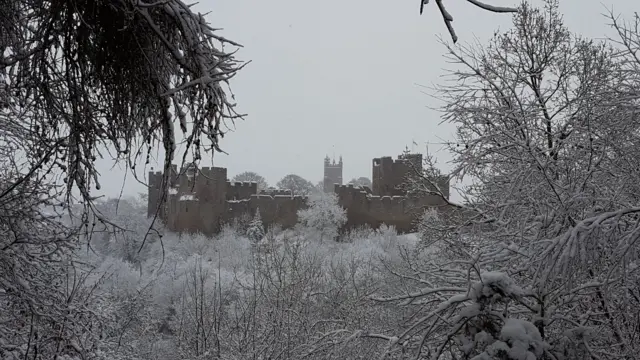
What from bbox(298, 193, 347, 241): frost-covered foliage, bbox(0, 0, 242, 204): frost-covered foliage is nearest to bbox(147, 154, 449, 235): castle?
bbox(298, 193, 347, 241): frost-covered foliage

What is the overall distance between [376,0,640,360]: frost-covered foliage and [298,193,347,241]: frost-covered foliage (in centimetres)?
2340

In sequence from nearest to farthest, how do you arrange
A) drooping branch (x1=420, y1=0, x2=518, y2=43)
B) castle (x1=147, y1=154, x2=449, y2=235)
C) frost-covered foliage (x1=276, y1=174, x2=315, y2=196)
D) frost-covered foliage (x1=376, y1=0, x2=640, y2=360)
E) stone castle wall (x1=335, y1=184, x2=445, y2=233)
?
drooping branch (x1=420, y1=0, x2=518, y2=43) < frost-covered foliage (x1=376, y1=0, x2=640, y2=360) < stone castle wall (x1=335, y1=184, x2=445, y2=233) < castle (x1=147, y1=154, x2=449, y2=235) < frost-covered foliage (x1=276, y1=174, x2=315, y2=196)

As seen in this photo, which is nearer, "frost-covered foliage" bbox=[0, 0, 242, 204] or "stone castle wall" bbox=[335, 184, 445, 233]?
"frost-covered foliage" bbox=[0, 0, 242, 204]

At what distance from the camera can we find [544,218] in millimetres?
4781

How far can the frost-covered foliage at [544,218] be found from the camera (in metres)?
3.71

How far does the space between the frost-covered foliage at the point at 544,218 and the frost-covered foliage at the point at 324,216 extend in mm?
23401

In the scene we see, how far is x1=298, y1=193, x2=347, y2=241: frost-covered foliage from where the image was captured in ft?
100

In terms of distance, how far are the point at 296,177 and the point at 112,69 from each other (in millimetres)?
54705

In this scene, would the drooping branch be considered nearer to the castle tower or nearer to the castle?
the castle

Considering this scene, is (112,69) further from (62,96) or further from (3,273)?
(3,273)

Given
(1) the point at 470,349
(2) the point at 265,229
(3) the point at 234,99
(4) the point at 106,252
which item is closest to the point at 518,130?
(1) the point at 470,349

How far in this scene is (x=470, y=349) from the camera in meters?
3.73

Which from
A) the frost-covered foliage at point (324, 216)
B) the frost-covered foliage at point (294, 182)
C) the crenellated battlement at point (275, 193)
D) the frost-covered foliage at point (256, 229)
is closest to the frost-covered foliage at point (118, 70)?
the frost-covered foliage at point (256, 229)

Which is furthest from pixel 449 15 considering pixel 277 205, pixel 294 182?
pixel 294 182
